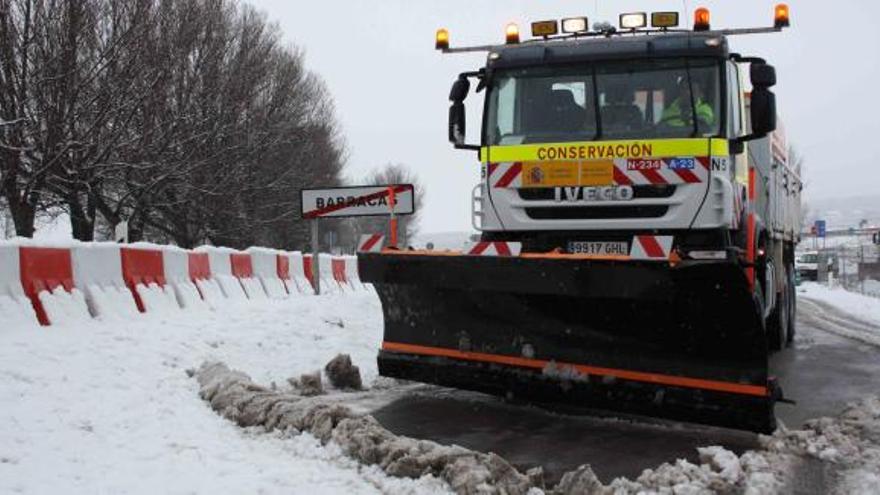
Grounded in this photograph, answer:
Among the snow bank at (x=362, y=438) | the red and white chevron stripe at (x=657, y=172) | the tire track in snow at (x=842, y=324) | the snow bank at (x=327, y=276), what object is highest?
the red and white chevron stripe at (x=657, y=172)

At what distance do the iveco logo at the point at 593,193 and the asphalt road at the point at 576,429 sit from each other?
1.83 m

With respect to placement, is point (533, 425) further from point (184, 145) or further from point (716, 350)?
point (184, 145)

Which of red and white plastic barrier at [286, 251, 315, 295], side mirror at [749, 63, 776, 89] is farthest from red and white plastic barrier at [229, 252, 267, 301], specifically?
side mirror at [749, 63, 776, 89]

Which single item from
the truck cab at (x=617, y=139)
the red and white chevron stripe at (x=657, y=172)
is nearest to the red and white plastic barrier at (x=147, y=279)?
the truck cab at (x=617, y=139)

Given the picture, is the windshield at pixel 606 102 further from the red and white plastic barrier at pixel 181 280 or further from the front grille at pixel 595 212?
the red and white plastic barrier at pixel 181 280

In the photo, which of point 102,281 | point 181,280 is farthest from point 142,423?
point 181,280

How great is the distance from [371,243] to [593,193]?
6.91 feet

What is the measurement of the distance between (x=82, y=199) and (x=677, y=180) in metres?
25.9

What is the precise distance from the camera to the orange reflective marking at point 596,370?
6359 millimetres

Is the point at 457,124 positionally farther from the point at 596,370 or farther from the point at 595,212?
the point at 596,370

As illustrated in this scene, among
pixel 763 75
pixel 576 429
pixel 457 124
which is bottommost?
pixel 576 429

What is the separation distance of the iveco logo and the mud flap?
1.10 meters

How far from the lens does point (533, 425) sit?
23.2ft

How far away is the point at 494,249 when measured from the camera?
7.40 m
